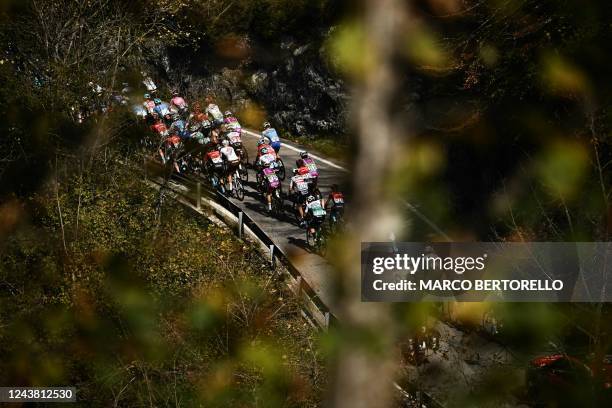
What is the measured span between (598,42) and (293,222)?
1139 centimetres

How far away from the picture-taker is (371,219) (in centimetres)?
92

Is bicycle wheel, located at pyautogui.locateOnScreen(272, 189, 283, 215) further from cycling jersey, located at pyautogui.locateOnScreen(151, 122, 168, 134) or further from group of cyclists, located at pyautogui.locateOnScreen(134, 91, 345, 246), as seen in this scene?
cycling jersey, located at pyautogui.locateOnScreen(151, 122, 168, 134)

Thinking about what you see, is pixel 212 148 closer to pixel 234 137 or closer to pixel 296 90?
pixel 234 137

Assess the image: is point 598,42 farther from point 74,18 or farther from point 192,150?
point 74,18

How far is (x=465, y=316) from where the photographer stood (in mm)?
10094

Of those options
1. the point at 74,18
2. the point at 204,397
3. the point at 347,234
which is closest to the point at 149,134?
the point at 74,18

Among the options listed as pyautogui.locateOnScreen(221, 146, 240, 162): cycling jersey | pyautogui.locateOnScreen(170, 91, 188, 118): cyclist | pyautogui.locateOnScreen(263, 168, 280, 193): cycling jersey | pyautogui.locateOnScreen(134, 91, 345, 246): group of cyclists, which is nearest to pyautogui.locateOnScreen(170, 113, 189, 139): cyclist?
pyautogui.locateOnScreen(134, 91, 345, 246): group of cyclists

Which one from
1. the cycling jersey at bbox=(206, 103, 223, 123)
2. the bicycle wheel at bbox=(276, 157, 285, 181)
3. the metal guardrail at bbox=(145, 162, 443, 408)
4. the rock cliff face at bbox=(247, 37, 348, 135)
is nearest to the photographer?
the metal guardrail at bbox=(145, 162, 443, 408)

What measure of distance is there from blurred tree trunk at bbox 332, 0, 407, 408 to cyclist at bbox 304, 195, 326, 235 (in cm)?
1632

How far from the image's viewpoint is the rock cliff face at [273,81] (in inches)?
1249

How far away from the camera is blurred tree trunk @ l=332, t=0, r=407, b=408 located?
86 centimetres

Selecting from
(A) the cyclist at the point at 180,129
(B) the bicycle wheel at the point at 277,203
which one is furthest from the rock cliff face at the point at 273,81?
(B) the bicycle wheel at the point at 277,203

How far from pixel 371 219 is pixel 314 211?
16758 millimetres

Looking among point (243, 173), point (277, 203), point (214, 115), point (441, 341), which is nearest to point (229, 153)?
point (243, 173)
